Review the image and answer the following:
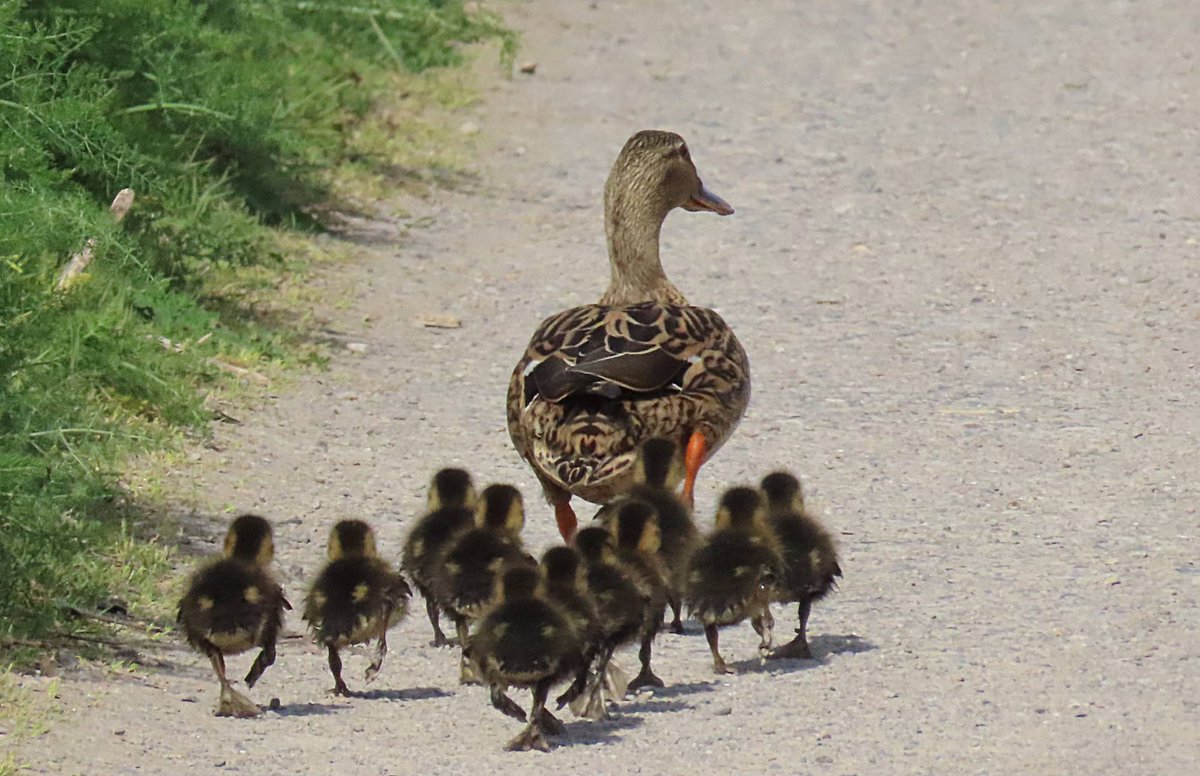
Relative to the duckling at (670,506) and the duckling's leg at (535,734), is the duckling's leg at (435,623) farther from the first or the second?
the duckling's leg at (535,734)

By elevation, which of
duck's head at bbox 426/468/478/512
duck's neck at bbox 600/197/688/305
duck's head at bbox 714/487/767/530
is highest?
duck's neck at bbox 600/197/688/305

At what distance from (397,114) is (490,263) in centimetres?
344

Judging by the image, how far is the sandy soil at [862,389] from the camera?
641cm

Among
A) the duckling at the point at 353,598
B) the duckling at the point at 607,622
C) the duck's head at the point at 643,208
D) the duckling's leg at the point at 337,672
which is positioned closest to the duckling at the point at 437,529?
the duckling at the point at 353,598

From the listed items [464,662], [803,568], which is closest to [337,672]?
[464,662]

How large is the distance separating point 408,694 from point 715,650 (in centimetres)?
105

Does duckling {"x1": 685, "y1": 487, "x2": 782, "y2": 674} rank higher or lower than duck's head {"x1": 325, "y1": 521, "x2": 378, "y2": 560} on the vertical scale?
higher

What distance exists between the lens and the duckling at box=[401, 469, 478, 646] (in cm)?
744

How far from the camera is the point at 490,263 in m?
12.9

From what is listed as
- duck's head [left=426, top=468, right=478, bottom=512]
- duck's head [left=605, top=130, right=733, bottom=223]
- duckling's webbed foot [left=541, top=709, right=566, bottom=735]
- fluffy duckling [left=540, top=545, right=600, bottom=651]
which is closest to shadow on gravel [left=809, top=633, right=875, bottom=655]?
fluffy duckling [left=540, top=545, right=600, bottom=651]

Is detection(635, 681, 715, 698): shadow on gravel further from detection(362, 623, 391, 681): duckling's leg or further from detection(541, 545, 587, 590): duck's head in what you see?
detection(362, 623, 391, 681): duckling's leg

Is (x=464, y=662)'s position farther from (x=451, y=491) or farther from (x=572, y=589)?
(x=451, y=491)

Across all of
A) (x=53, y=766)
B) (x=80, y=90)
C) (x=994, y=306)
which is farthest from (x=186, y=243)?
(x=53, y=766)

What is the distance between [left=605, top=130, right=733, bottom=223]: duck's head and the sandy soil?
3.94ft
